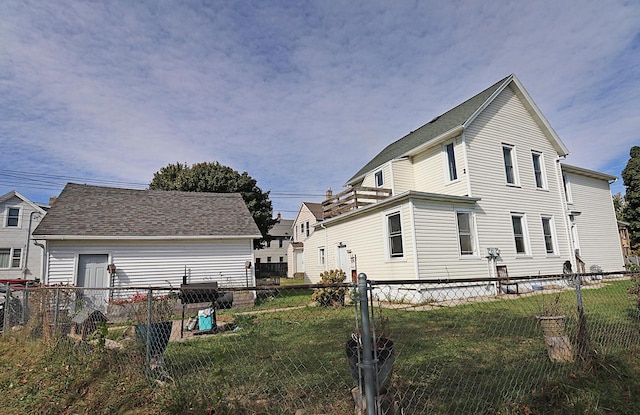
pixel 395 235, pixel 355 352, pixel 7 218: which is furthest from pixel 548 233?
pixel 7 218

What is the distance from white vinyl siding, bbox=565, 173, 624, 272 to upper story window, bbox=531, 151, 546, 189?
306cm

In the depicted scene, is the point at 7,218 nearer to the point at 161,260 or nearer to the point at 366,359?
the point at 161,260

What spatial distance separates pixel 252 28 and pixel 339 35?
256 centimetres

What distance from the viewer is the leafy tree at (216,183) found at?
28.6m

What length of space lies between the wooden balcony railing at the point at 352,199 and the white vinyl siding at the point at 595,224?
10551mm

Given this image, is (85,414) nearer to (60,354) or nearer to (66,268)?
(60,354)

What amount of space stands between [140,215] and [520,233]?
17.2 m

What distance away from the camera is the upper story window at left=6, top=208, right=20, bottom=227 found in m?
26.0

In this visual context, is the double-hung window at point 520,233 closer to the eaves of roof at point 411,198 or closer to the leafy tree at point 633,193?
the eaves of roof at point 411,198

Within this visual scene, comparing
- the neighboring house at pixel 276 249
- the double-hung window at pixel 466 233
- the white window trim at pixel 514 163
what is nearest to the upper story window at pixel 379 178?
the double-hung window at pixel 466 233

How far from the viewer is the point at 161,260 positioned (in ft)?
46.5

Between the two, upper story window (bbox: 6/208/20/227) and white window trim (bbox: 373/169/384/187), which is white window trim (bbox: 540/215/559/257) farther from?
upper story window (bbox: 6/208/20/227)

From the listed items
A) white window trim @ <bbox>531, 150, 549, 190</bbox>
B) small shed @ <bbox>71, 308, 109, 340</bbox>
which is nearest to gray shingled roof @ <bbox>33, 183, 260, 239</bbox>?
small shed @ <bbox>71, 308, 109, 340</bbox>

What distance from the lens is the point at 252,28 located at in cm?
962
